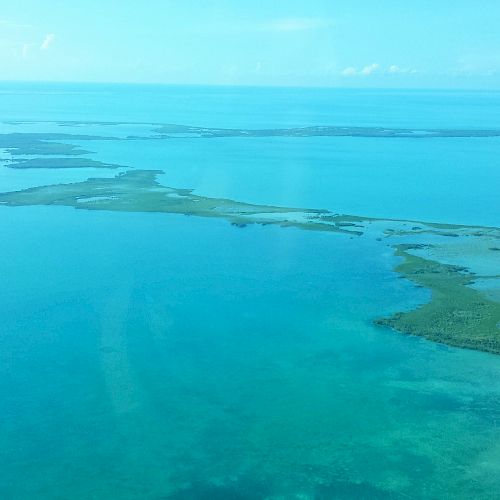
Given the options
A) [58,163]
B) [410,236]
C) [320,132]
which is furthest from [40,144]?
[410,236]

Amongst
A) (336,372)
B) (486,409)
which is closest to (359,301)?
(336,372)

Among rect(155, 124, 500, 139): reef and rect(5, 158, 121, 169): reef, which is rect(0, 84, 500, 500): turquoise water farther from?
rect(155, 124, 500, 139): reef

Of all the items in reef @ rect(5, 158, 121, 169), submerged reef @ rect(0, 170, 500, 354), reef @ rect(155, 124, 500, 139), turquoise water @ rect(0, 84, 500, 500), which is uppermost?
reef @ rect(155, 124, 500, 139)

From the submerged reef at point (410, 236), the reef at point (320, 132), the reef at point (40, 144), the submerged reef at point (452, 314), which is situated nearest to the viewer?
the submerged reef at point (452, 314)

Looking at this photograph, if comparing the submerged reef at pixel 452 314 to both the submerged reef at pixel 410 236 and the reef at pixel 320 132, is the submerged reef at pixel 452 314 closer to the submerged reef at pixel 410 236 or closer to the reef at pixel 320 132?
the submerged reef at pixel 410 236

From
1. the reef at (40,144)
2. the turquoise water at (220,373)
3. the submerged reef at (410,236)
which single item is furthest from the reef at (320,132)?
the turquoise water at (220,373)

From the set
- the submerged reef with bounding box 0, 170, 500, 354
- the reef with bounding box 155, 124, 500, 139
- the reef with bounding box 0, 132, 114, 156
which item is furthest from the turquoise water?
the reef with bounding box 155, 124, 500, 139
